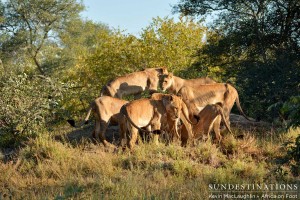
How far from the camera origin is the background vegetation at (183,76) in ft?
29.3

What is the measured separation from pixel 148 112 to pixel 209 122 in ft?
4.76

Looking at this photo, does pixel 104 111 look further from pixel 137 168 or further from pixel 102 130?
pixel 137 168

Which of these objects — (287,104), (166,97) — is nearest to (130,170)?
(166,97)

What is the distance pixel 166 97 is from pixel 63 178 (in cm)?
315

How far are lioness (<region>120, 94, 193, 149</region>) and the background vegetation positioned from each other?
51cm

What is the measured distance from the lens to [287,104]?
21.7ft

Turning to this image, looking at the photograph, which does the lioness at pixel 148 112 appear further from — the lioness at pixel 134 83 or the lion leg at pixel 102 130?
the lioness at pixel 134 83

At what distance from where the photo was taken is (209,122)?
11.4 m

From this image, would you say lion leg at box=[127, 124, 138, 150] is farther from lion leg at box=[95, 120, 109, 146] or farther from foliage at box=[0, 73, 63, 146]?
foliage at box=[0, 73, 63, 146]

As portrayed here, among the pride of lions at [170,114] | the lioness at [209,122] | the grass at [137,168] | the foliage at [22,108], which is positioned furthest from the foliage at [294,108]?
the foliage at [22,108]

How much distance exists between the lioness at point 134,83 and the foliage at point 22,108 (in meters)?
1.66

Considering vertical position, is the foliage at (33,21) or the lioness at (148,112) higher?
the foliage at (33,21)

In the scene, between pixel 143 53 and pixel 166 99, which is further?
pixel 143 53

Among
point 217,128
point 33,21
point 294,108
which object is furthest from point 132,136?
point 33,21
